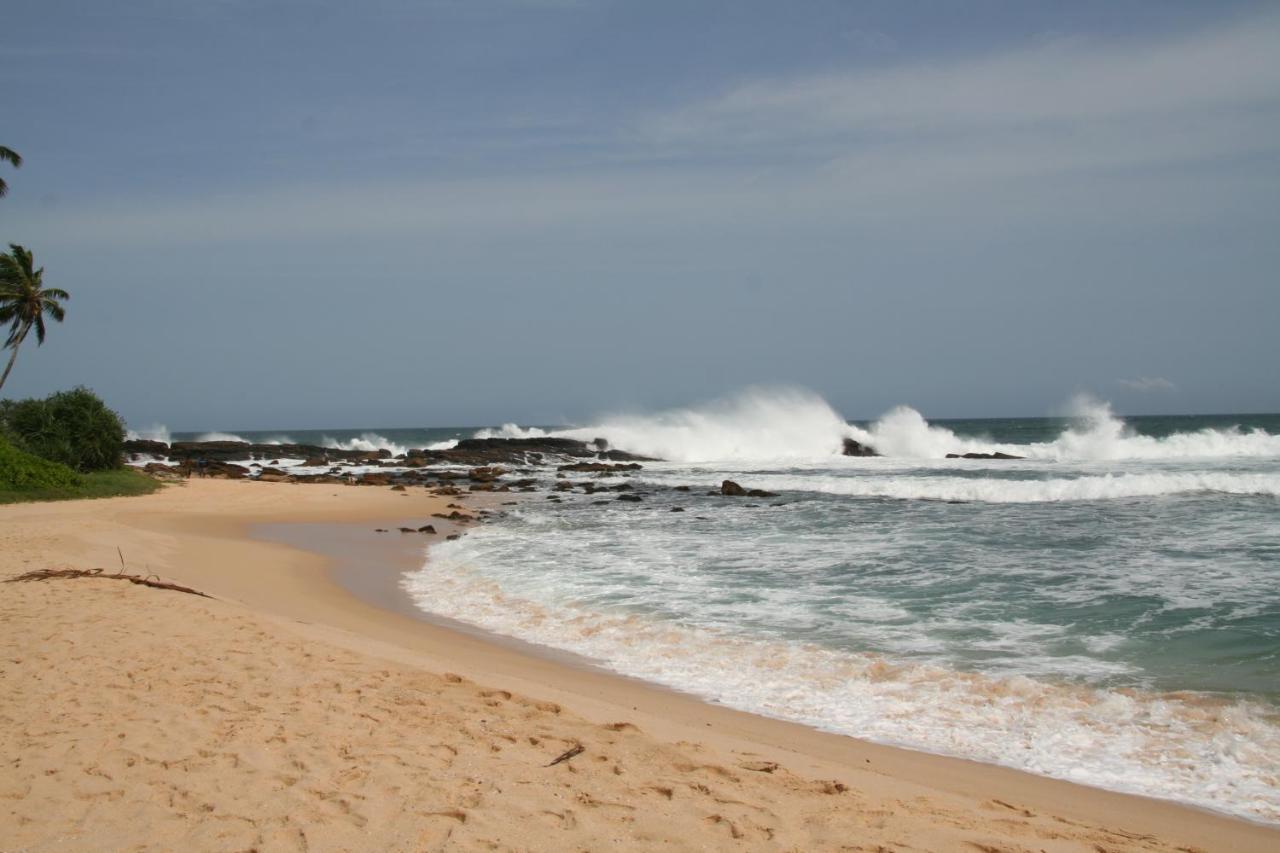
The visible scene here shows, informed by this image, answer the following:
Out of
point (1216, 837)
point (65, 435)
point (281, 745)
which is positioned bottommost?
point (1216, 837)

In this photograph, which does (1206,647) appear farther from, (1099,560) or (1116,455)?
(1116,455)

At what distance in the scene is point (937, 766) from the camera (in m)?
5.44

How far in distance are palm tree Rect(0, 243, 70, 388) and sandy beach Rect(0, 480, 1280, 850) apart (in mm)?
31153

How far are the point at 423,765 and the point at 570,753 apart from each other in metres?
0.79

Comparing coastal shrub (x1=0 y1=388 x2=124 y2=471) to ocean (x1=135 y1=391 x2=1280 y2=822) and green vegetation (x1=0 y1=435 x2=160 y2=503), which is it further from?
ocean (x1=135 y1=391 x2=1280 y2=822)

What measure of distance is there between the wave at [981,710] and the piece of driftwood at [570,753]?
208 centimetres

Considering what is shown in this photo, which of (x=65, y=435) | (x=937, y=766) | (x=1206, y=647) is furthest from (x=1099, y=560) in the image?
(x=65, y=435)

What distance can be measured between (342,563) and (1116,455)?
39.6m

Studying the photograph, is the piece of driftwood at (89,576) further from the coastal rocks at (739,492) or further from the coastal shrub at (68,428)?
the coastal rocks at (739,492)

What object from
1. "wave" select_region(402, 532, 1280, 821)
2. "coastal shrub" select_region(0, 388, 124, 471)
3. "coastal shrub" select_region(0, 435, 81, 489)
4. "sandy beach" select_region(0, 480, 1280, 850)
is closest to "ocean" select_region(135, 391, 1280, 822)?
"wave" select_region(402, 532, 1280, 821)

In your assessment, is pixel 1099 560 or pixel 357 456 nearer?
pixel 1099 560

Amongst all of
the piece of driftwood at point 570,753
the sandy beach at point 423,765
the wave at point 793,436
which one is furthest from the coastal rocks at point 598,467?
the piece of driftwood at point 570,753

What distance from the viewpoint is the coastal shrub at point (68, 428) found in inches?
963

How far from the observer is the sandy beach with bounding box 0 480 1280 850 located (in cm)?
388
